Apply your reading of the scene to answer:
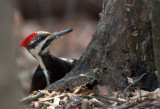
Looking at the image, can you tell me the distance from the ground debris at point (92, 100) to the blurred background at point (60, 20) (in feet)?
22.0

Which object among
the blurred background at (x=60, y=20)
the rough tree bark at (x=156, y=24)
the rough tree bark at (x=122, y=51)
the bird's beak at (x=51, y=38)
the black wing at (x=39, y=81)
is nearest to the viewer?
the rough tree bark at (x=156, y=24)

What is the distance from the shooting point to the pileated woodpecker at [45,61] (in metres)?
5.13

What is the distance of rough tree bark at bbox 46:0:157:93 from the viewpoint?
4109mm

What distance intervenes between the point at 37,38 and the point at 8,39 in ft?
10.0

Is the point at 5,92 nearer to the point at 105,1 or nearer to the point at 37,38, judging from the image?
the point at 105,1

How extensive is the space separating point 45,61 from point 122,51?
1333 millimetres

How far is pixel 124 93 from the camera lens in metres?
3.97

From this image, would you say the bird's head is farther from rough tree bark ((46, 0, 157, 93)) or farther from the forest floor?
the forest floor

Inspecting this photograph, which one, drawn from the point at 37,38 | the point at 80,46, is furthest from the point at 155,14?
the point at 80,46

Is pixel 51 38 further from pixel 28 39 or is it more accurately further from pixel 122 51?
pixel 122 51

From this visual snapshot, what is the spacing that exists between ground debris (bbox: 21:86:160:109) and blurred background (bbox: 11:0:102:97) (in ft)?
22.0

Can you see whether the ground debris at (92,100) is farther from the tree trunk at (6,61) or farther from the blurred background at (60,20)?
the blurred background at (60,20)

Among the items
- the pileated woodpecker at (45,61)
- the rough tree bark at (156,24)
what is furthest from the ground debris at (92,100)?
the pileated woodpecker at (45,61)

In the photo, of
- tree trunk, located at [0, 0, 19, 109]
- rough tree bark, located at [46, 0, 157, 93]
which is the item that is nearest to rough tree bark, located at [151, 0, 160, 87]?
rough tree bark, located at [46, 0, 157, 93]
